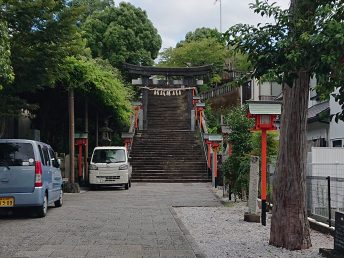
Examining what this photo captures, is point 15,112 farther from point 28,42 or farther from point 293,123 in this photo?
point 293,123

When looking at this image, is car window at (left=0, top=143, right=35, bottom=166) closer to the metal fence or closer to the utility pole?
the metal fence

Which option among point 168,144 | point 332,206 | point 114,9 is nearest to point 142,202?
point 332,206

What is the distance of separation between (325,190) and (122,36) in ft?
130

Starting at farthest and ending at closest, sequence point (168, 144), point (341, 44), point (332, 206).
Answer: point (168, 144) → point (332, 206) → point (341, 44)

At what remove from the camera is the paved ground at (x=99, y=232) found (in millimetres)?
8266

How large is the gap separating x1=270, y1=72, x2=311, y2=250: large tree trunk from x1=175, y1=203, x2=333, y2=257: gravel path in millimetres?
297

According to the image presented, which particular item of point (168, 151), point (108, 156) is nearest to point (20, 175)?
point (108, 156)

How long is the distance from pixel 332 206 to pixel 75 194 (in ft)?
39.5

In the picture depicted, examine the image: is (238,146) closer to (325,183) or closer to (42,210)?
(325,183)

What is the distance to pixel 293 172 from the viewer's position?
8102mm

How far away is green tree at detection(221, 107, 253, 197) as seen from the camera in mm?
15520

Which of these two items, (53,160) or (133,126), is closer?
(53,160)

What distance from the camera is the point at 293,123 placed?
Result: 8086mm

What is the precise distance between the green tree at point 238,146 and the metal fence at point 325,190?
364 cm
